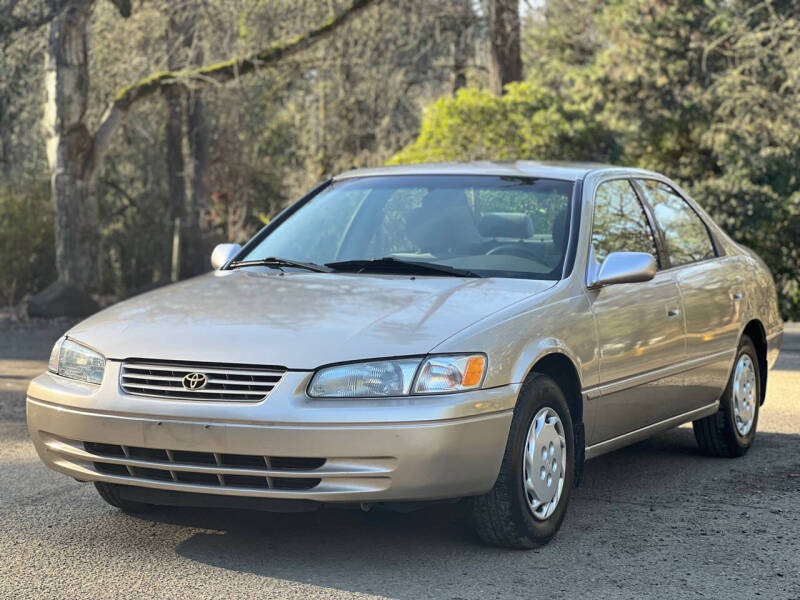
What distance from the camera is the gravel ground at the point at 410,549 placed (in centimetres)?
466

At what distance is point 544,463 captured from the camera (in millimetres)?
5258

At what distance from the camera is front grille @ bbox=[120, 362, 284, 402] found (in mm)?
4684

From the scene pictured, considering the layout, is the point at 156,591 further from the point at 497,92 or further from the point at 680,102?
the point at 680,102

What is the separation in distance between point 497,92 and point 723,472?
14709mm

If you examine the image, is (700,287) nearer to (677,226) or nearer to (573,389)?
(677,226)

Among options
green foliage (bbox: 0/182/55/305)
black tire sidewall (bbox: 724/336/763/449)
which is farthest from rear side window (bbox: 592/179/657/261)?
green foliage (bbox: 0/182/55/305)

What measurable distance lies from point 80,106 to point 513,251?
Answer: 12.4m

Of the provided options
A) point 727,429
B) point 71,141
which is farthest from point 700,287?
point 71,141

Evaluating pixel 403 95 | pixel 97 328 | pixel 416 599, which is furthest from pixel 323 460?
pixel 403 95

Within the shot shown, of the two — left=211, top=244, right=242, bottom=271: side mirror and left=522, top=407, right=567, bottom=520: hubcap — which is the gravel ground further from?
left=211, top=244, right=242, bottom=271: side mirror

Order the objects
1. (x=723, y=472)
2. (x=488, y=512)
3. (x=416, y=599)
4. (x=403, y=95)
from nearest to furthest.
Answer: (x=416, y=599), (x=488, y=512), (x=723, y=472), (x=403, y=95)

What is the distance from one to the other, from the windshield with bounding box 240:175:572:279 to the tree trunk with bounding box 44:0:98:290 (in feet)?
36.2

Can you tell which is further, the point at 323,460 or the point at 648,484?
the point at 648,484

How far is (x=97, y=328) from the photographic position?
17.4 feet
